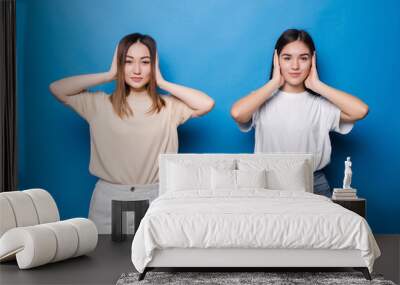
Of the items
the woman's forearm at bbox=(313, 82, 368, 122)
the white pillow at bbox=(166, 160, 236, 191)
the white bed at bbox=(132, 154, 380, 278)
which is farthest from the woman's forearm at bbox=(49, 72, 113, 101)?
the white bed at bbox=(132, 154, 380, 278)

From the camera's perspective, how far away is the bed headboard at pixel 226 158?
6461mm

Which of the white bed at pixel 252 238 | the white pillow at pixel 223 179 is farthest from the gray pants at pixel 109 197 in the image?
the white bed at pixel 252 238

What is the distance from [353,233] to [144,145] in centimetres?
299

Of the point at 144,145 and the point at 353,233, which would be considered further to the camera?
the point at 144,145

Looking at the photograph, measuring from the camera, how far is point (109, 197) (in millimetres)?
6875

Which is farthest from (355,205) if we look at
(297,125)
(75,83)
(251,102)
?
(75,83)

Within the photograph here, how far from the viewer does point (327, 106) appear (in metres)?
6.82

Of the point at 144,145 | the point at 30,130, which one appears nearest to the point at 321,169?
the point at 144,145

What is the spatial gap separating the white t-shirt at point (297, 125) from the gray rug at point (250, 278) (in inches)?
86.8

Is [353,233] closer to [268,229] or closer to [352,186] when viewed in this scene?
[268,229]

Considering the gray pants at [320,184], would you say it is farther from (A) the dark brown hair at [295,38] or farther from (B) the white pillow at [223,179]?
(A) the dark brown hair at [295,38]

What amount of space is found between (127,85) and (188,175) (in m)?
1.40

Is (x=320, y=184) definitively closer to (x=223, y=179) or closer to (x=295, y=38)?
(x=223, y=179)

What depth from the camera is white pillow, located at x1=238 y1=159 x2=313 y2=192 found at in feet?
20.1
